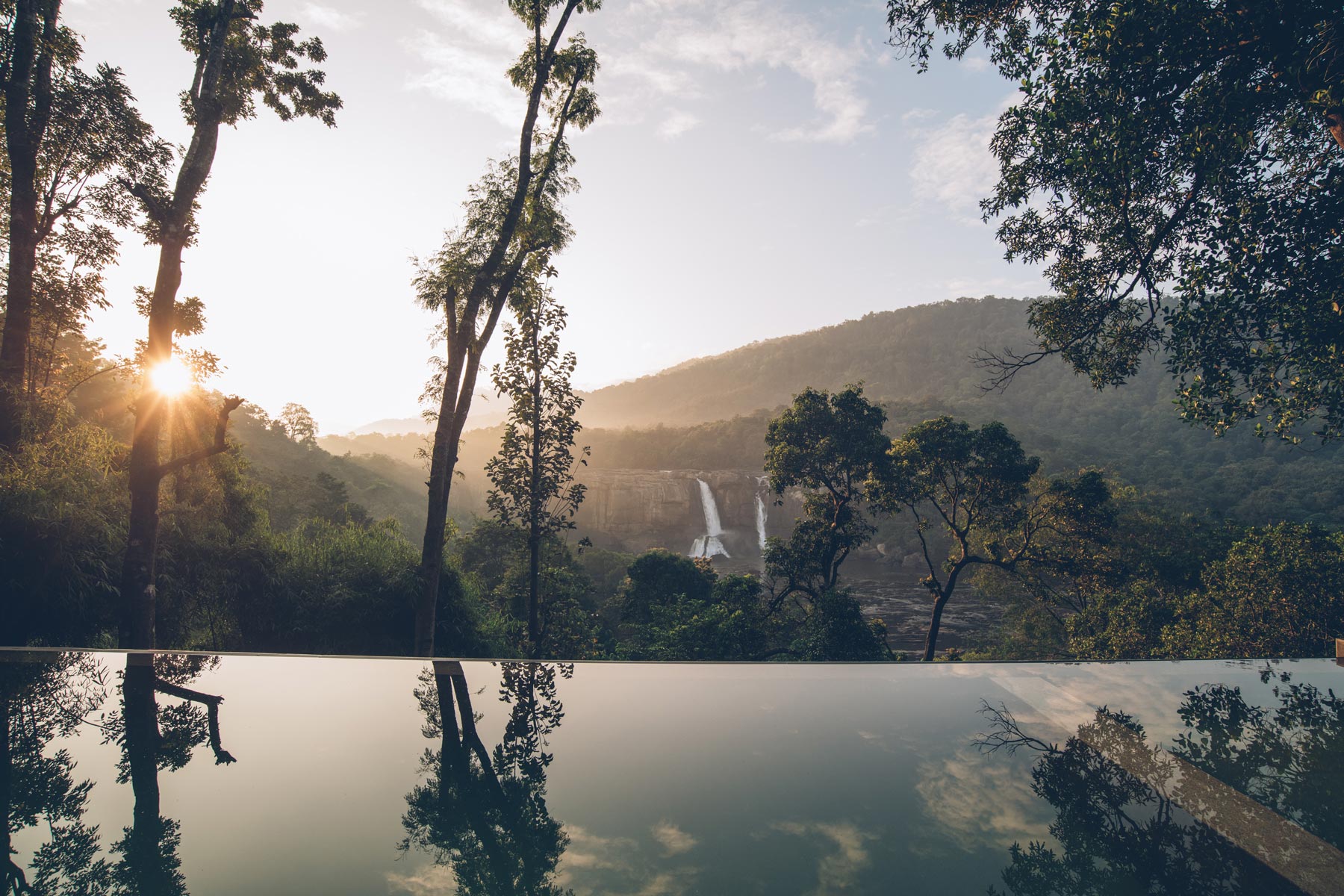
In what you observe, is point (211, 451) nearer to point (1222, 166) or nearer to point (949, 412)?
point (1222, 166)

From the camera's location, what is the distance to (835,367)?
108250mm

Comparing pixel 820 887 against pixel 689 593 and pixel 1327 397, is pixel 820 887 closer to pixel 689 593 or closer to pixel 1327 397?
pixel 1327 397

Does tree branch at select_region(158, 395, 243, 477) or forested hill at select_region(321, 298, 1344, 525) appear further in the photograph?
forested hill at select_region(321, 298, 1344, 525)

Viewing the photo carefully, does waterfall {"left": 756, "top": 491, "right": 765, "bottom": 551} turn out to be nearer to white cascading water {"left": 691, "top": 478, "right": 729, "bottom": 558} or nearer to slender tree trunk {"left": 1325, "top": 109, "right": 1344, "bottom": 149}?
white cascading water {"left": 691, "top": 478, "right": 729, "bottom": 558}

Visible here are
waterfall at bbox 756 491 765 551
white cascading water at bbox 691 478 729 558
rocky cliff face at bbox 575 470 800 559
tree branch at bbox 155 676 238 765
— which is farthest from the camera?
rocky cliff face at bbox 575 470 800 559

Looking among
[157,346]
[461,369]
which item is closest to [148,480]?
[157,346]

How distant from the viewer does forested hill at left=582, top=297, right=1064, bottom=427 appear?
98.4 meters

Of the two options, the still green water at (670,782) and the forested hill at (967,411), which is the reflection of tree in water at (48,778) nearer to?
the still green water at (670,782)

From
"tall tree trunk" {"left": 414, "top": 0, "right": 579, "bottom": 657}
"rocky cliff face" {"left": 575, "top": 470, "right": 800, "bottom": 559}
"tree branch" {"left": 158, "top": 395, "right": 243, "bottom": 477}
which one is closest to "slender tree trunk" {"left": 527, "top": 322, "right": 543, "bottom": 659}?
"tall tree trunk" {"left": 414, "top": 0, "right": 579, "bottom": 657}

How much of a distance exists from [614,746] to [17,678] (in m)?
2.51

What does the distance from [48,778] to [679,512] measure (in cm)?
5264

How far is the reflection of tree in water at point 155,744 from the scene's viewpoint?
1172mm

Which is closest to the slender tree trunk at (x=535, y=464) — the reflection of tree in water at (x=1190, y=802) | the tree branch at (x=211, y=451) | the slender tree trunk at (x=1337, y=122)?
the tree branch at (x=211, y=451)

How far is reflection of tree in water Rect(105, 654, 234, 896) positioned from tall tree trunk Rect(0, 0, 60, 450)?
15.8 ft
